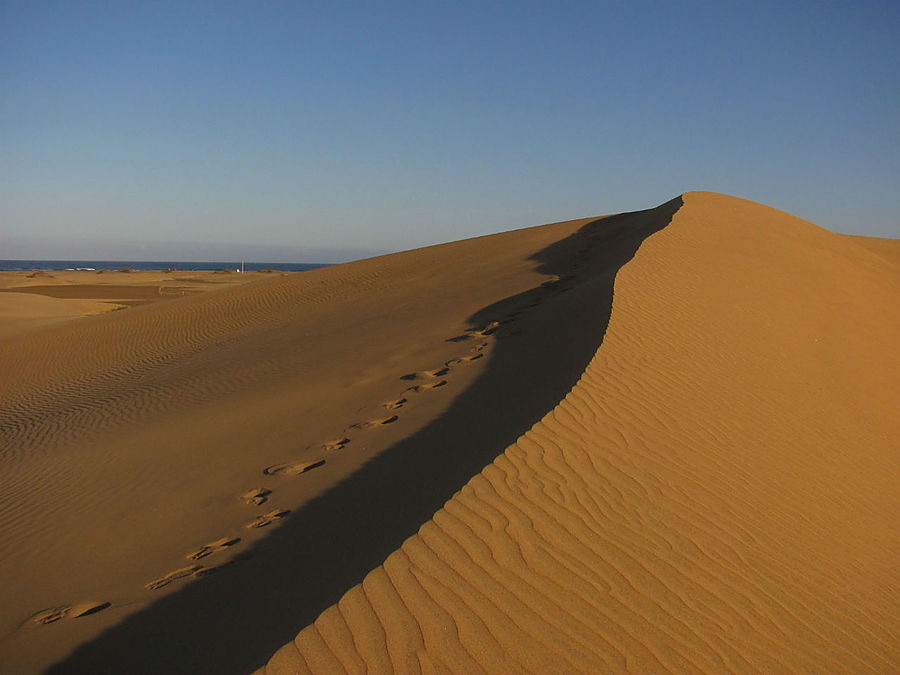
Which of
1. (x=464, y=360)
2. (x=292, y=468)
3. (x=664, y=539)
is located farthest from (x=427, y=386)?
(x=664, y=539)

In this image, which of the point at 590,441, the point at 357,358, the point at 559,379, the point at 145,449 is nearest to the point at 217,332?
the point at 357,358

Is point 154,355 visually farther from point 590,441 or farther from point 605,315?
point 590,441

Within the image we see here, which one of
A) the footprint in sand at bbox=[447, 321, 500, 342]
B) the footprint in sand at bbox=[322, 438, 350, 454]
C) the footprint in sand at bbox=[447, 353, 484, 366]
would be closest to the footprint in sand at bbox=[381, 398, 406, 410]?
the footprint in sand at bbox=[322, 438, 350, 454]

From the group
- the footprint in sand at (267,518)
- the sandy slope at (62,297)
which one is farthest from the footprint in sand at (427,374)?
the sandy slope at (62,297)

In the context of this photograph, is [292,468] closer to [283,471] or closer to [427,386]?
[283,471]

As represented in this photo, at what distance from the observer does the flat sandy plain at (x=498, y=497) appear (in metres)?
3.40

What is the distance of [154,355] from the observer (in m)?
15.2

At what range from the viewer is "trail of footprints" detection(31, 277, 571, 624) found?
4581 mm

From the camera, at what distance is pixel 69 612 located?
4.55m

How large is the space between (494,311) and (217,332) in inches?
315

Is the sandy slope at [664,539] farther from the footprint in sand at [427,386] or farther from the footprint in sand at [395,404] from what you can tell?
the footprint in sand at [395,404]

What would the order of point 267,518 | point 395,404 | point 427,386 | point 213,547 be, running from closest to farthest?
point 213,547, point 267,518, point 395,404, point 427,386

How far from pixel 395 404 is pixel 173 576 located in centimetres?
341

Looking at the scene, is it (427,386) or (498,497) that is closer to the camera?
(498,497)
